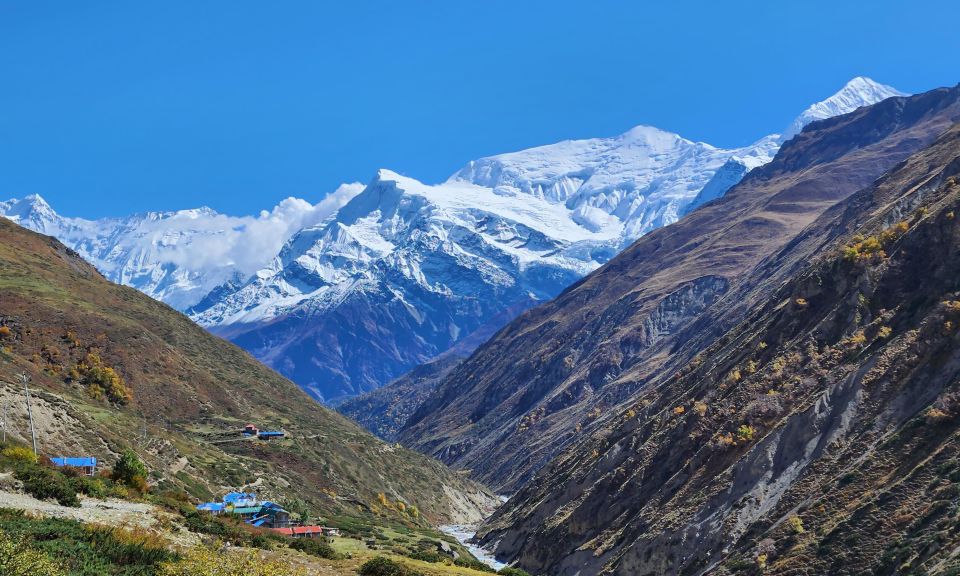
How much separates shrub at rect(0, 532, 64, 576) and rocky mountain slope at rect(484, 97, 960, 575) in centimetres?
3702

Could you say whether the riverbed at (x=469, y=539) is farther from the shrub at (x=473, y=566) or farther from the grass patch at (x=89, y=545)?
the grass patch at (x=89, y=545)

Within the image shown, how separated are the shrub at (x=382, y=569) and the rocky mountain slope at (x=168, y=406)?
143 ft

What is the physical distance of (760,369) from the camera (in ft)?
266

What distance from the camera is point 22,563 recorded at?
88.1ft

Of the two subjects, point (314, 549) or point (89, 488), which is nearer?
point (314, 549)

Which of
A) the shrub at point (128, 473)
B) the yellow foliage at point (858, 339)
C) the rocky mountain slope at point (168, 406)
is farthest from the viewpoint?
the rocky mountain slope at point (168, 406)

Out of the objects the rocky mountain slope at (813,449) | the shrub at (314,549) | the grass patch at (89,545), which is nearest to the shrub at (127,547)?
the grass patch at (89,545)

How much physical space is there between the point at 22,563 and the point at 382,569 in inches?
676

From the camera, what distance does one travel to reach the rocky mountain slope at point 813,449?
52719 millimetres

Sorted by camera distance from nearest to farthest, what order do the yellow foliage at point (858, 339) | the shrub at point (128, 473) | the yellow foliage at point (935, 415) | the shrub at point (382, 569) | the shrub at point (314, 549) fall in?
1. the shrub at point (382, 569)
2. the shrub at point (314, 549)
3. the shrub at point (128, 473)
4. the yellow foliage at point (935, 415)
5. the yellow foliage at point (858, 339)

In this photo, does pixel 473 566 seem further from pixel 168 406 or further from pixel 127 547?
pixel 168 406

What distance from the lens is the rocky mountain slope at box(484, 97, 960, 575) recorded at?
173 feet

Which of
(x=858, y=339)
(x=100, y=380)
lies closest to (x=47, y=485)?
(x=858, y=339)

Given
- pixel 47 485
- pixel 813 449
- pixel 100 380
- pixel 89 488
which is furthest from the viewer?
pixel 100 380
